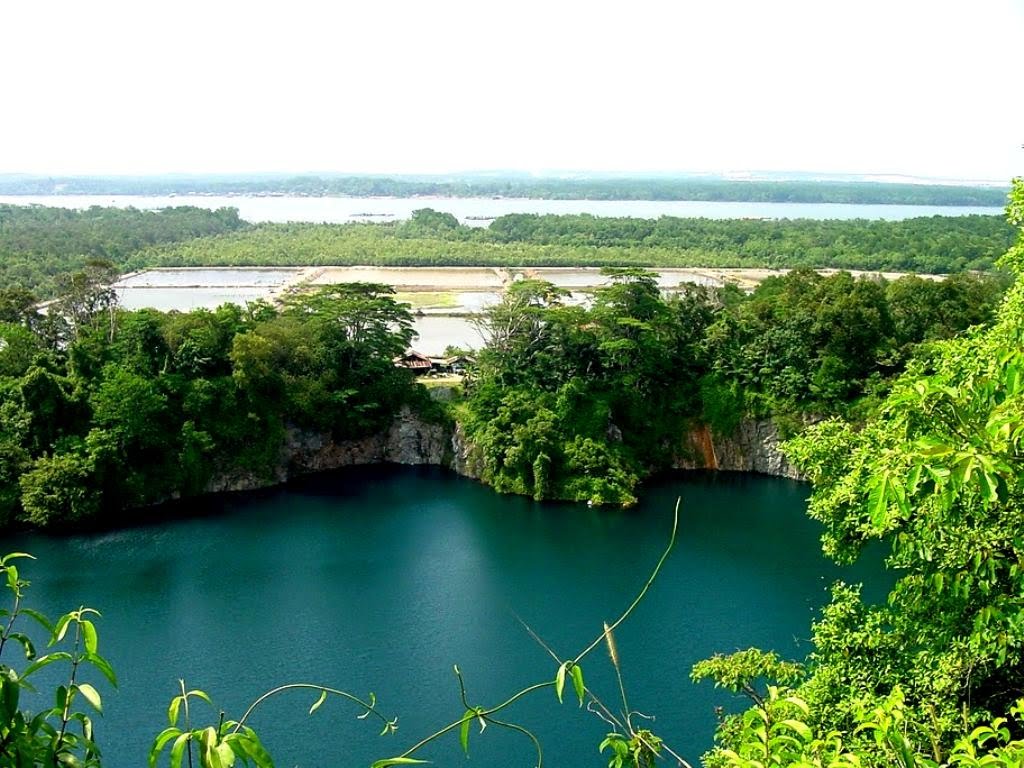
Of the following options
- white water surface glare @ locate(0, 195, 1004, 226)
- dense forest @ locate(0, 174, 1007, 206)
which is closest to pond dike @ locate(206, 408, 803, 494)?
white water surface glare @ locate(0, 195, 1004, 226)

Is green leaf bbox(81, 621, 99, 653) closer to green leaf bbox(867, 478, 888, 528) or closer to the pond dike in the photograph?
green leaf bbox(867, 478, 888, 528)

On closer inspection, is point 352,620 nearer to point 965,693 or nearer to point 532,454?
point 532,454

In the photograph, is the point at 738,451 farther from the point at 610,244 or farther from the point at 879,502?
the point at 610,244

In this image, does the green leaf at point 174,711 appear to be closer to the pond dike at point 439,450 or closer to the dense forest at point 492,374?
the dense forest at point 492,374

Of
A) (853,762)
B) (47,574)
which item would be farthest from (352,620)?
(853,762)

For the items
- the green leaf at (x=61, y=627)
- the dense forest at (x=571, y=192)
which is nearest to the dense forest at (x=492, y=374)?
the green leaf at (x=61, y=627)

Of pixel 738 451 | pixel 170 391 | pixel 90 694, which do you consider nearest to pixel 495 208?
pixel 738 451
